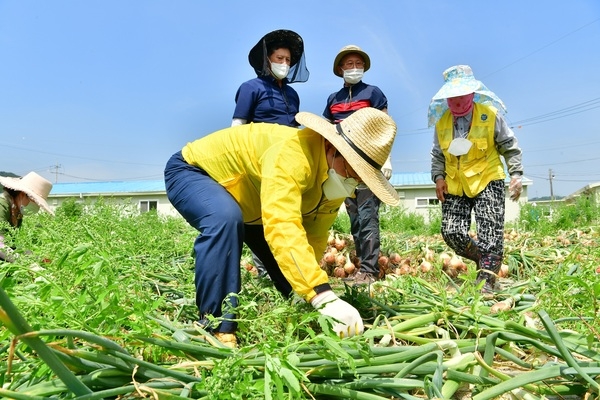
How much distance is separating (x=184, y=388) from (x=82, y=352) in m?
0.28

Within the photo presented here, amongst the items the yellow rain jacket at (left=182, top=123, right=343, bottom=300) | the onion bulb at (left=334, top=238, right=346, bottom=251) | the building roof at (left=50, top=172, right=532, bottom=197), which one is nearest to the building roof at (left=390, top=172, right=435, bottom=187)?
the building roof at (left=50, top=172, right=532, bottom=197)

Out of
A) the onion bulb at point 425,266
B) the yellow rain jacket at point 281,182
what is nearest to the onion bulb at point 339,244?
the onion bulb at point 425,266

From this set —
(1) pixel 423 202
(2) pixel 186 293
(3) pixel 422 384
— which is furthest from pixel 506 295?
(1) pixel 423 202

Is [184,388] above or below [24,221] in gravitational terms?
below

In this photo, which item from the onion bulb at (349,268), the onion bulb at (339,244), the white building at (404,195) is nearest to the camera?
the onion bulb at (349,268)

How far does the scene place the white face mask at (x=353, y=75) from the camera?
4.20m

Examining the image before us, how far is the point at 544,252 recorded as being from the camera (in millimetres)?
4707

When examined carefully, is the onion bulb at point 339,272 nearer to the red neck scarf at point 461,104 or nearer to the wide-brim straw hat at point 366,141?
the red neck scarf at point 461,104

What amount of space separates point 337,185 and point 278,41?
73.1 inches

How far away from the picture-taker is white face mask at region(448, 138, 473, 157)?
140 inches

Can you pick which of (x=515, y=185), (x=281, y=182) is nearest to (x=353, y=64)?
(x=515, y=185)

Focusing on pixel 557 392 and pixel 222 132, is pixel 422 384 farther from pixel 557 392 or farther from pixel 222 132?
→ pixel 222 132

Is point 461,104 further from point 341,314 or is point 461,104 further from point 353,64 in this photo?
point 341,314

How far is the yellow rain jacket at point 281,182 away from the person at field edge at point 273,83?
1.01m
